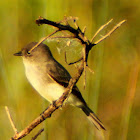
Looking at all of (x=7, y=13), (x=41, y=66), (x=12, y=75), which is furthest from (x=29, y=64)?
(x=7, y=13)

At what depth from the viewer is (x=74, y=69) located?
5.69 feet

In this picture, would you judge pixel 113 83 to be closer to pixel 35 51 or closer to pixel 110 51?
pixel 110 51

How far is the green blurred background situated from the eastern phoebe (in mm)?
177

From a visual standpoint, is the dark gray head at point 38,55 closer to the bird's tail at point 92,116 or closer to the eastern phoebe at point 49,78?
the eastern phoebe at point 49,78

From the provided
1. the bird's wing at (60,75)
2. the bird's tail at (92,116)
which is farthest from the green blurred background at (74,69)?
the bird's wing at (60,75)

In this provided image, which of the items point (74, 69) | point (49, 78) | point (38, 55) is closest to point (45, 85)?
point (49, 78)

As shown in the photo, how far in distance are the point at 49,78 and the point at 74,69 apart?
0.43 metres

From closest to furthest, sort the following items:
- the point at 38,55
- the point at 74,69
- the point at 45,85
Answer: the point at 45,85 < the point at 38,55 < the point at 74,69

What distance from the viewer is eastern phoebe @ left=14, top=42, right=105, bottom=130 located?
1.29m

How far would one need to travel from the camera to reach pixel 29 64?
54.6 inches

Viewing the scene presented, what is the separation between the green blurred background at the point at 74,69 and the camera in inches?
64.3

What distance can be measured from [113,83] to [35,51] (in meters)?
0.65

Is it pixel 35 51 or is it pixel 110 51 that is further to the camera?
pixel 110 51

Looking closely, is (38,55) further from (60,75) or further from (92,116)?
(92,116)
